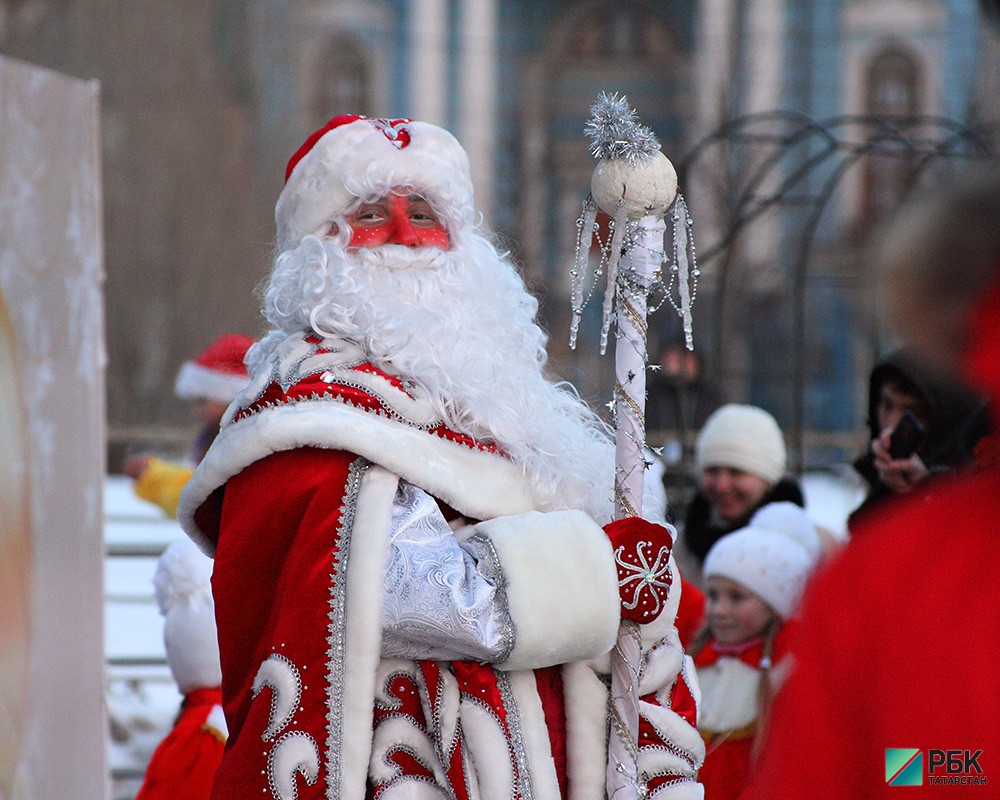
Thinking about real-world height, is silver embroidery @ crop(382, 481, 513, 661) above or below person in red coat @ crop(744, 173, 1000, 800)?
below

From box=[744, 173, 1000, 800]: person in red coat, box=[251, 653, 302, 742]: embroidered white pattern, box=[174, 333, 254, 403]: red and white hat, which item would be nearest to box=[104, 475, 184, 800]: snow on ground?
box=[174, 333, 254, 403]: red and white hat

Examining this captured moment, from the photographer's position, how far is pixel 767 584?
4.08m

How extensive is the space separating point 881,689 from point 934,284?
38cm

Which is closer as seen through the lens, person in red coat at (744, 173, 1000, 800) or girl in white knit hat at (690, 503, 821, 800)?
person in red coat at (744, 173, 1000, 800)

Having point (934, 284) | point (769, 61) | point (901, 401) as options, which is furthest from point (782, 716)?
point (769, 61)

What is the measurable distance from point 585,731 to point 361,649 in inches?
17.2

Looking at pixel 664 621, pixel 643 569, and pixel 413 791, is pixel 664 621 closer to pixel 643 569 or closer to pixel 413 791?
pixel 643 569

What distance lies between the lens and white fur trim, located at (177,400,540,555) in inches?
103

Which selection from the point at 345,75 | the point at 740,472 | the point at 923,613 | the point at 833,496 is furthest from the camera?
the point at 345,75

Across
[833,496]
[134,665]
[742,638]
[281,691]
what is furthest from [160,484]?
[833,496]

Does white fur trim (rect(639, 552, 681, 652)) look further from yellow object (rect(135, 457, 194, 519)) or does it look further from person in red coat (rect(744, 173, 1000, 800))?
yellow object (rect(135, 457, 194, 519))

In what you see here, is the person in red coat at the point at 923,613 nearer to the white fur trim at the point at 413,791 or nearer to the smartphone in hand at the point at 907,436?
the white fur trim at the point at 413,791

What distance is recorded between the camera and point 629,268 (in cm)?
278

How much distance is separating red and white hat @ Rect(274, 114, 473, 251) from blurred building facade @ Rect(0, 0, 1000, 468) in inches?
10.4
